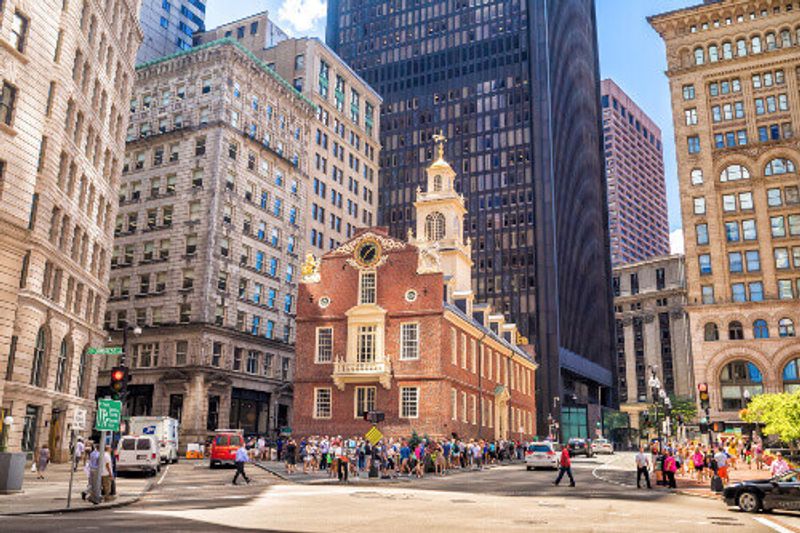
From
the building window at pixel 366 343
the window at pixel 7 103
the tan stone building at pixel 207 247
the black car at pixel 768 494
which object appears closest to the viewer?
the black car at pixel 768 494

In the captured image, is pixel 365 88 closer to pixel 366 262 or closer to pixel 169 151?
pixel 169 151

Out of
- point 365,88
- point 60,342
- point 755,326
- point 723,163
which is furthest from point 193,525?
point 365,88

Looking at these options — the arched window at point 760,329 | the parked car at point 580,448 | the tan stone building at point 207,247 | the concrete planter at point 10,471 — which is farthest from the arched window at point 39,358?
the arched window at point 760,329

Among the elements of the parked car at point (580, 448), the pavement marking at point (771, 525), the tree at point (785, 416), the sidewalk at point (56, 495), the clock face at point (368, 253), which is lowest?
the sidewalk at point (56, 495)

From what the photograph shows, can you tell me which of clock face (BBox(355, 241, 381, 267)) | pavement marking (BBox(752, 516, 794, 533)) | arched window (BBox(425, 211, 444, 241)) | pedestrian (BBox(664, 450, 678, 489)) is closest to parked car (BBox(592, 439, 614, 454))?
arched window (BBox(425, 211, 444, 241))

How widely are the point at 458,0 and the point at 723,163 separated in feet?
241

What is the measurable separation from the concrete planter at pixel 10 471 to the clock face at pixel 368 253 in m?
30.2

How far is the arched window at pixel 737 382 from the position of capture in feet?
255

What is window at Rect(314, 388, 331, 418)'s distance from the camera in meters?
50.8

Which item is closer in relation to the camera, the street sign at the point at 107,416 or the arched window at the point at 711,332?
the street sign at the point at 107,416

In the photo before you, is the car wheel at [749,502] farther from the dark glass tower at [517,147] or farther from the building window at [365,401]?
the dark glass tower at [517,147]

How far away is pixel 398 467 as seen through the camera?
134ft

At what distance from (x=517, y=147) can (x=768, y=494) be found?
108354 mm

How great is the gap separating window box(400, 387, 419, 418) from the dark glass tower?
61509 mm
